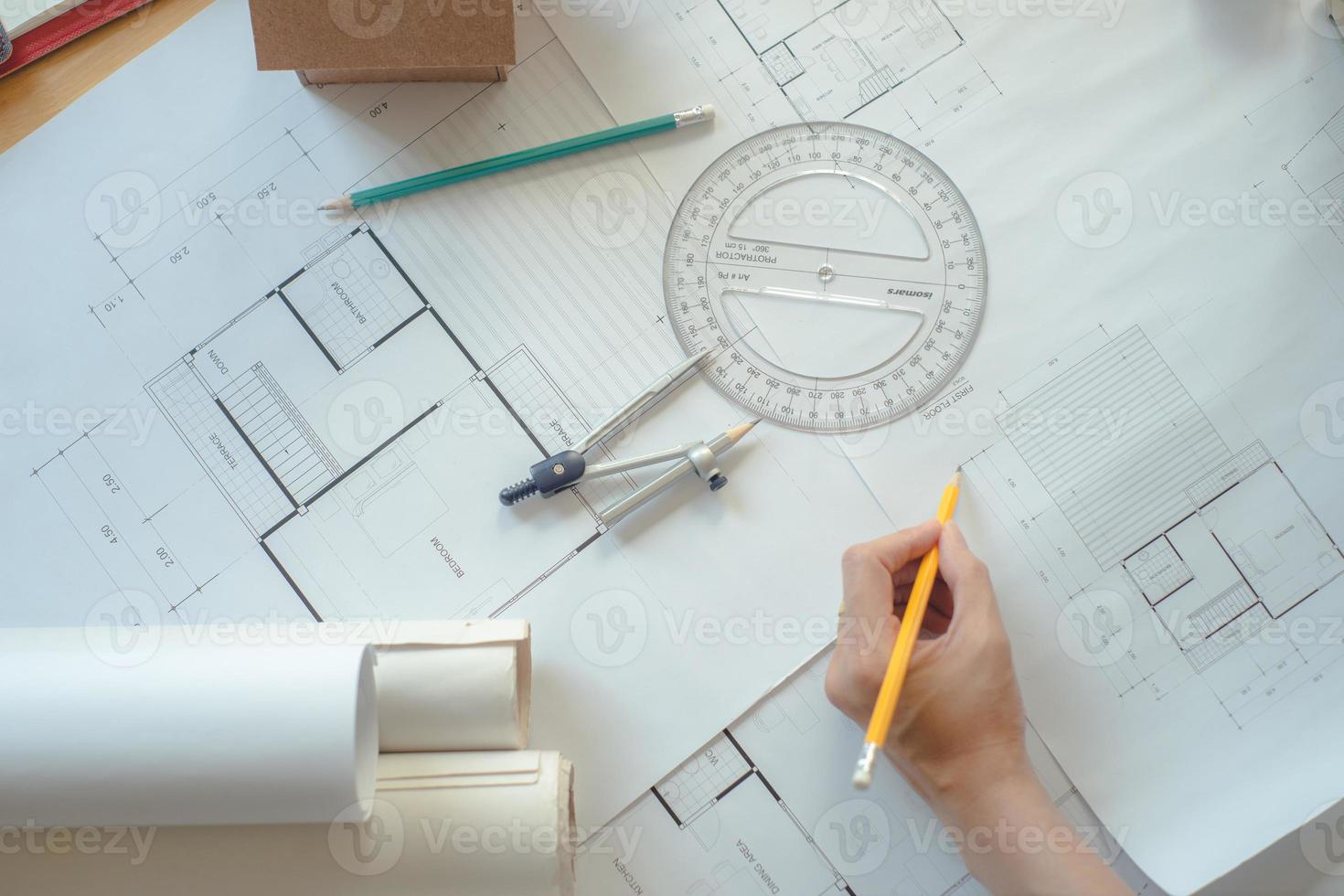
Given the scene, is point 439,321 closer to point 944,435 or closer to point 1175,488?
point 944,435

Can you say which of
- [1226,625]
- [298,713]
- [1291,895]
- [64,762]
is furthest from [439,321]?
[1291,895]

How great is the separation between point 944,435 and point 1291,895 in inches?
28.4

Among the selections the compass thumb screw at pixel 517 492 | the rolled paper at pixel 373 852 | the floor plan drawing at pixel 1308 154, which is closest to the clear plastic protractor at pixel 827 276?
the compass thumb screw at pixel 517 492

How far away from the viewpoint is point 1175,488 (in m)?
1.21

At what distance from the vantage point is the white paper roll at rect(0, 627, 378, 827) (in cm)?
93

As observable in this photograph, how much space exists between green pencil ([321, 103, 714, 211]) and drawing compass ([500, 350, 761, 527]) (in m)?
0.30

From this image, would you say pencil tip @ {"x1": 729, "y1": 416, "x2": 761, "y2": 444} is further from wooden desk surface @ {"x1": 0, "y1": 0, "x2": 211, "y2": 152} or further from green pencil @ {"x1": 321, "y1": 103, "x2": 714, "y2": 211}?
wooden desk surface @ {"x1": 0, "y1": 0, "x2": 211, "y2": 152}

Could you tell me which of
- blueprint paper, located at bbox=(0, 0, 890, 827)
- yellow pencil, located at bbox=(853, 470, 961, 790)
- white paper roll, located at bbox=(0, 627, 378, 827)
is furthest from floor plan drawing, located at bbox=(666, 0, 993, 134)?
white paper roll, located at bbox=(0, 627, 378, 827)

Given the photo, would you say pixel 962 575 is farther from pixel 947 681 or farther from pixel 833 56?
pixel 833 56

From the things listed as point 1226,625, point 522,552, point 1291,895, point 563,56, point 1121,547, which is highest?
point 563,56

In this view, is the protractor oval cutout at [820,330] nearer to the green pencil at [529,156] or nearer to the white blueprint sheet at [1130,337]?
the white blueprint sheet at [1130,337]

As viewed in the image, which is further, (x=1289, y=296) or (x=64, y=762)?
(x=1289, y=296)

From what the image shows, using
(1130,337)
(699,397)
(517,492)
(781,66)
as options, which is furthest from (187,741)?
(1130,337)

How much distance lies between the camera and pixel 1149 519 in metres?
1.20
